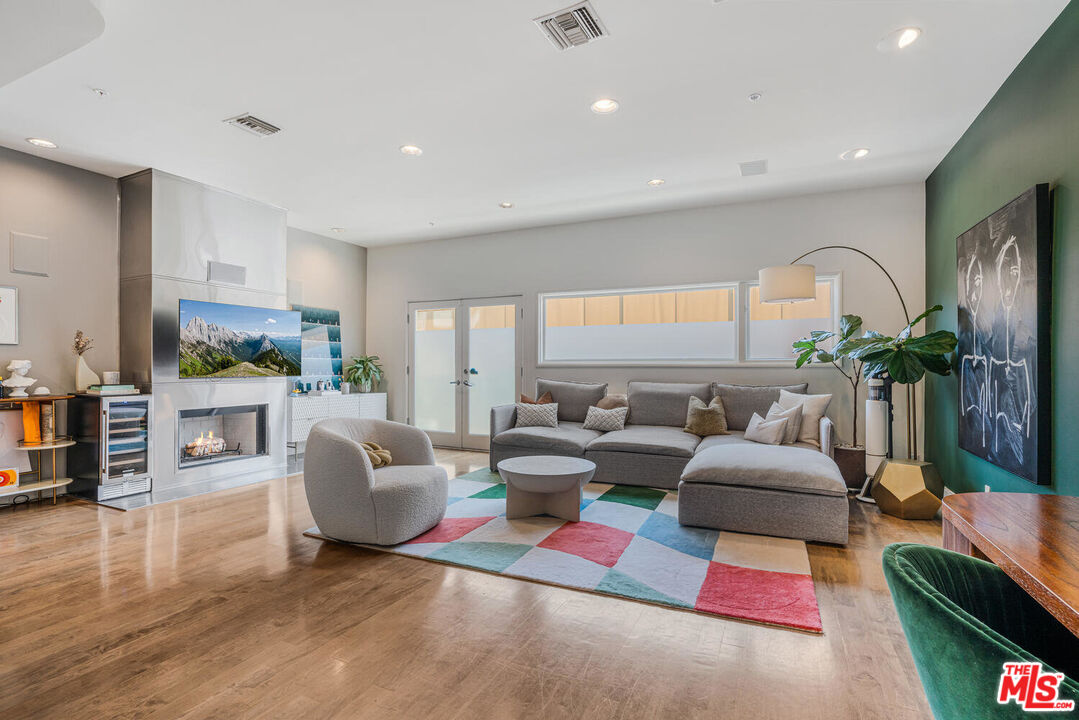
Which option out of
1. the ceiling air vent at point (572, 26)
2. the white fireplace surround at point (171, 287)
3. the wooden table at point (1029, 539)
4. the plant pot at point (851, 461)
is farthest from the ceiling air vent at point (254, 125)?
the plant pot at point (851, 461)

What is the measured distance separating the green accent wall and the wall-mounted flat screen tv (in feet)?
20.1

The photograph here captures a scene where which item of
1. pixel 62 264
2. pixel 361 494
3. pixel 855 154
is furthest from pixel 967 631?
pixel 62 264

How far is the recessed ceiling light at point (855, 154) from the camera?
13.7ft

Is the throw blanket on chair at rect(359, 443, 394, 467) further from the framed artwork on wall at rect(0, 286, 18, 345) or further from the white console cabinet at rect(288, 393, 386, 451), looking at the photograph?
the framed artwork on wall at rect(0, 286, 18, 345)

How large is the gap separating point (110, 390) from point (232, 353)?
1046mm

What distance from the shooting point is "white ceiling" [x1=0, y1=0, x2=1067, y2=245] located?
8.53ft

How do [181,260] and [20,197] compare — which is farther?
[181,260]

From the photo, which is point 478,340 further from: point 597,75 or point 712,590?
point 712,590

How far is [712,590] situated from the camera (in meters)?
2.64

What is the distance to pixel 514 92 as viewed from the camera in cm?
331

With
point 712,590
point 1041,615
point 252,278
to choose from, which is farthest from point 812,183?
point 252,278

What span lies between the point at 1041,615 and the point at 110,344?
20.6 feet

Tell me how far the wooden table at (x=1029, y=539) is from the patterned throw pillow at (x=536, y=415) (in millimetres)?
4159

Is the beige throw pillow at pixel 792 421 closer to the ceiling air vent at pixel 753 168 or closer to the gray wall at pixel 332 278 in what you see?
the ceiling air vent at pixel 753 168
